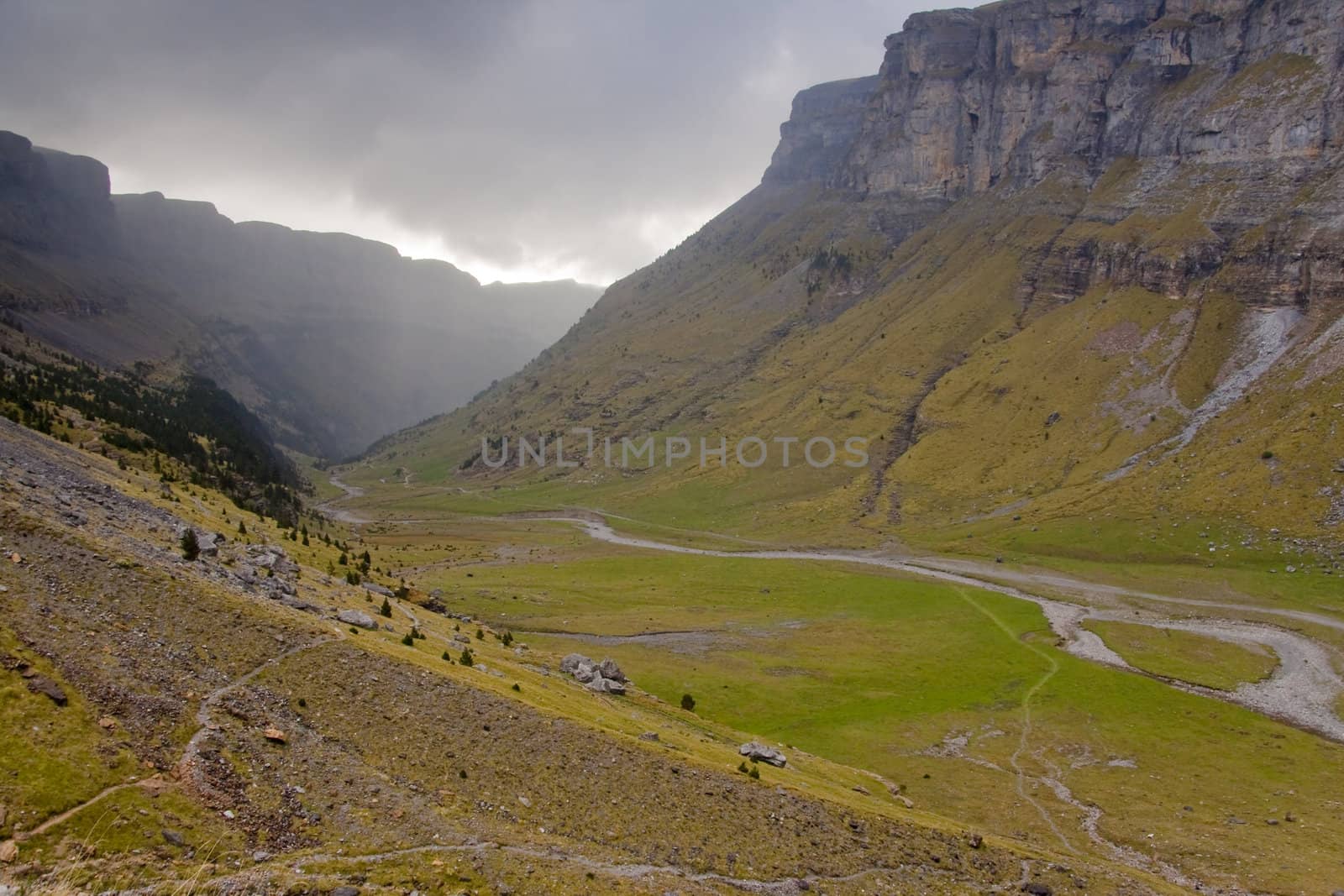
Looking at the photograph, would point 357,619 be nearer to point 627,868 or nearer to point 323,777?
point 323,777

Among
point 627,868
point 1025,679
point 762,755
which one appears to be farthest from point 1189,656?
point 627,868

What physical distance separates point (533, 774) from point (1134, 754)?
44930 millimetres

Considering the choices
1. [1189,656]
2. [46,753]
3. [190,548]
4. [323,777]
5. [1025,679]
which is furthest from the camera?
[1189,656]

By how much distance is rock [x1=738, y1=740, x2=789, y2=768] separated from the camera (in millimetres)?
40469

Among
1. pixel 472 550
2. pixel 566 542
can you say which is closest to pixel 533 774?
pixel 472 550

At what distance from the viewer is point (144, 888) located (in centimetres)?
1688

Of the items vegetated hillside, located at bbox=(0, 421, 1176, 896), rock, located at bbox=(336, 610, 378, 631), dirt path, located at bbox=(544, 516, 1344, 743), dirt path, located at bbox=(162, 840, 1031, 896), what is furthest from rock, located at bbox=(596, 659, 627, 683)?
dirt path, located at bbox=(544, 516, 1344, 743)

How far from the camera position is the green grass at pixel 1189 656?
6706 cm

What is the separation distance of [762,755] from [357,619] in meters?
22.1

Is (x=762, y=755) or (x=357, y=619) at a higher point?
(x=357, y=619)

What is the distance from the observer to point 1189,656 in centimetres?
7238

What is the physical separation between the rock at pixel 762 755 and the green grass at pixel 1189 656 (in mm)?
46038

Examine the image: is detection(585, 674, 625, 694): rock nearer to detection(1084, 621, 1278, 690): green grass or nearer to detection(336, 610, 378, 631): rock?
detection(336, 610, 378, 631): rock

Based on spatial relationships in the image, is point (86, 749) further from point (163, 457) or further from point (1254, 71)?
point (1254, 71)
